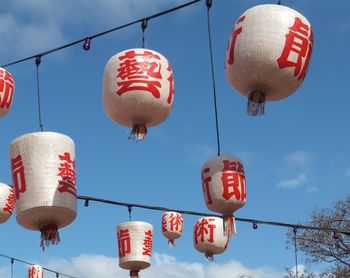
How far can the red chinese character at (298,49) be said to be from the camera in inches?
213

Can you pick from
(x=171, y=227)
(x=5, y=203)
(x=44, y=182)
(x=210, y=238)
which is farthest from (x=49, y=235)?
(x=171, y=227)

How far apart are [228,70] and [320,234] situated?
14.4 meters

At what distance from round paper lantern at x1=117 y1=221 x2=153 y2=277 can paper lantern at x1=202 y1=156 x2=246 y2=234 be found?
3356 mm

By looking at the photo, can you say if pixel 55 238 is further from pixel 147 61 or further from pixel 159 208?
pixel 159 208

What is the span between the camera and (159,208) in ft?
32.3

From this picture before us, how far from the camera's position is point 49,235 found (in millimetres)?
5961

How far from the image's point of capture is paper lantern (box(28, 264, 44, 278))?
587 inches

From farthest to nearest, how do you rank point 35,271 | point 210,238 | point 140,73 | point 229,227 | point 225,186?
1. point 35,271
2. point 210,238
3. point 225,186
4. point 229,227
5. point 140,73

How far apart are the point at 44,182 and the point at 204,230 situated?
560 centimetres

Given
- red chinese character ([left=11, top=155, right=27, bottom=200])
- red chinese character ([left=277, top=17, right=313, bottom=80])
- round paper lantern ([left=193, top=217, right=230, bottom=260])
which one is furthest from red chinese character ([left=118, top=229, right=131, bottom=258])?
red chinese character ([left=277, top=17, right=313, bottom=80])

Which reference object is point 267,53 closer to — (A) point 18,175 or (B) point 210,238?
(A) point 18,175

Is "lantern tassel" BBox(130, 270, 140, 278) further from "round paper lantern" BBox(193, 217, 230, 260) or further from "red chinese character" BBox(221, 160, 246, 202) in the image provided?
"red chinese character" BBox(221, 160, 246, 202)

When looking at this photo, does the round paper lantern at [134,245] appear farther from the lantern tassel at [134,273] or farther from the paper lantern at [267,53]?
the paper lantern at [267,53]

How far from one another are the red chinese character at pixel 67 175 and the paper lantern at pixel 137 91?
2.15ft
